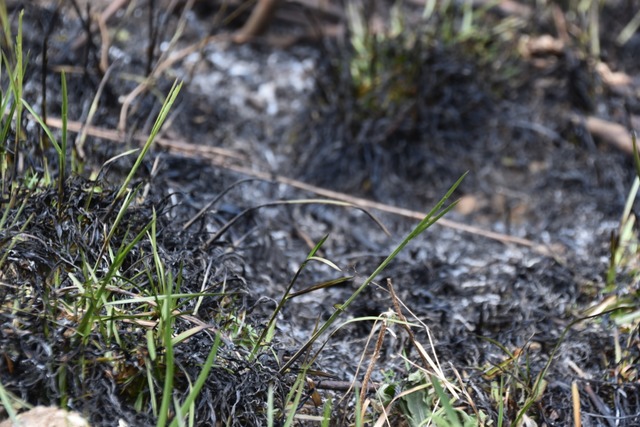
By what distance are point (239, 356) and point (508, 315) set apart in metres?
0.80

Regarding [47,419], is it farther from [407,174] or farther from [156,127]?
[407,174]

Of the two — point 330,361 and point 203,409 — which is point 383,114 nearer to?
point 330,361

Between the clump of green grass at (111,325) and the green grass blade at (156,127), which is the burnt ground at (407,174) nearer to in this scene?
the clump of green grass at (111,325)

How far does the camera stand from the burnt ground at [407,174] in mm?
1543

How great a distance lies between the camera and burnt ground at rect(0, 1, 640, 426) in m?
1.54

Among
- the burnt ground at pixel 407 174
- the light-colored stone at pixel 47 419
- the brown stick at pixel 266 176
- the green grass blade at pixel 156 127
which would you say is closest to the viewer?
the light-colored stone at pixel 47 419

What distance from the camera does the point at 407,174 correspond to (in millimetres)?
2521

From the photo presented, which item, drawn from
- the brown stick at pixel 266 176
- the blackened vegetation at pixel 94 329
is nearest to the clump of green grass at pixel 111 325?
the blackened vegetation at pixel 94 329

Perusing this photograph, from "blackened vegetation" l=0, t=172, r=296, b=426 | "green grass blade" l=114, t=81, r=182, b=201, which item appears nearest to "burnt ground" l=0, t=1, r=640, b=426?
"blackened vegetation" l=0, t=172, r=296, b=426

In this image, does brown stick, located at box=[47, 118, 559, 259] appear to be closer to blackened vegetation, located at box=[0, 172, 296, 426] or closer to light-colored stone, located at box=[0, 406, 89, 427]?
blackened vegetation, located at box=[0, 172, 296, 426]

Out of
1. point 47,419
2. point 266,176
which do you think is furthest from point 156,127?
point 266,176

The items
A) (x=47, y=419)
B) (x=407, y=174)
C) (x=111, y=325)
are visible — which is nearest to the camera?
(x=47, y=419)

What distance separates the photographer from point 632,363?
5.03 ft

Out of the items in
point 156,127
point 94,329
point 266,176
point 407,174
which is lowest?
point 407,174
